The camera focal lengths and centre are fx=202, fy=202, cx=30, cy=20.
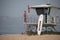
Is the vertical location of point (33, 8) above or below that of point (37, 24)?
above

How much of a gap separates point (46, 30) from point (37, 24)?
769 millimetres

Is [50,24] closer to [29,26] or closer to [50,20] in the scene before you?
[50,20]

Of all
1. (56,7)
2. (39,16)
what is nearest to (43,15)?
(39,16)

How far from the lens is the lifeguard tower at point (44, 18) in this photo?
13.4 metres

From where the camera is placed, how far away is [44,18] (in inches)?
547

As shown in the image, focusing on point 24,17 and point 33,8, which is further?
point 33,8

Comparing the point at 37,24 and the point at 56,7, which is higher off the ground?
the point at 56,7

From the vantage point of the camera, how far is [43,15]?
46.1 feet

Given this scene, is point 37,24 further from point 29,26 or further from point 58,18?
point 58,18

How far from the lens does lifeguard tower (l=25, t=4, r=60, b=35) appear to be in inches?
526

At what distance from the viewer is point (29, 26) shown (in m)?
13.5

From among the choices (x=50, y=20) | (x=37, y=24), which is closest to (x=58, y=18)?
(x=50, y=20)

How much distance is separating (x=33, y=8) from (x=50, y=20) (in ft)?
5.43

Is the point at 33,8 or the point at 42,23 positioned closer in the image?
the point at 42,23
